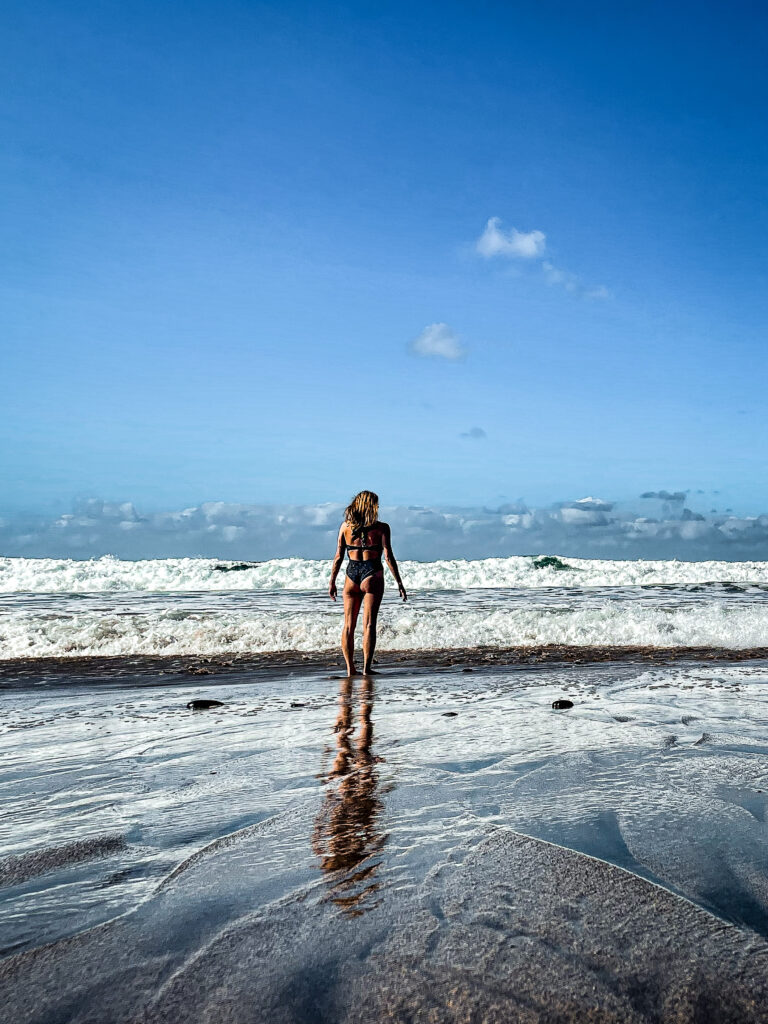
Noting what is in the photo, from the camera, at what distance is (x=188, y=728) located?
18.5 feet

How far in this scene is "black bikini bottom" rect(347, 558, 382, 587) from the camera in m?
9.42

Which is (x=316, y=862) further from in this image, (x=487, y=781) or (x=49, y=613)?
(x=49, y=613)

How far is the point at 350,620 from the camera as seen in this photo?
9414 mm

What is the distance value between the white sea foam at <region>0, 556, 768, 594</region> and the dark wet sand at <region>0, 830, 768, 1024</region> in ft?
79.5

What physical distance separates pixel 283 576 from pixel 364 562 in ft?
68.0

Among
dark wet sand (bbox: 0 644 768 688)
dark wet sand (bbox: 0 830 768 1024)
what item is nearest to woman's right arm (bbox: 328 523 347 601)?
dark wet sand (bbox: 0 644 768 688)

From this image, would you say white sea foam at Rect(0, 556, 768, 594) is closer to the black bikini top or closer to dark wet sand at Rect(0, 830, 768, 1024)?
the black bikini top

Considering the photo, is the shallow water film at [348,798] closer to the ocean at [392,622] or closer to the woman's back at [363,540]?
the woman's back at [363,540]

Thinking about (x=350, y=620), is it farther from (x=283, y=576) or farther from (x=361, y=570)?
(x=283, y=576)

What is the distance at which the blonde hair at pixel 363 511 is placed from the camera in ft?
30.8

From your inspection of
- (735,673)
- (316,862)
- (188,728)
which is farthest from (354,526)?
(316,862)

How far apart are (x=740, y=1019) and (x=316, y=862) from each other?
1.49 metres

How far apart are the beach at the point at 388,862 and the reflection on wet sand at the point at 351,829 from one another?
2 cm

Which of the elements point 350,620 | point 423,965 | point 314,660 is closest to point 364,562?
point 350,620
